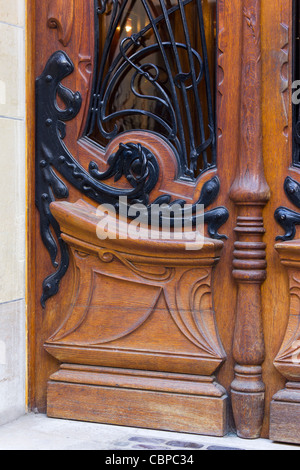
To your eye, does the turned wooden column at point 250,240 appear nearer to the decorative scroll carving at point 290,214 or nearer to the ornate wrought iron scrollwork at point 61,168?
the decorative scroll carving at point 290,214

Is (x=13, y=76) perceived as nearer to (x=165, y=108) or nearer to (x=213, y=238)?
(x=165, y=108)

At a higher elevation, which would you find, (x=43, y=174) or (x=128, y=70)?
(x=128, y=70)

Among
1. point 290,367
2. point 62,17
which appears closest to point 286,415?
point 290,367

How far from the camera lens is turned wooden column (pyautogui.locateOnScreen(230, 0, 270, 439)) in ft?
9.07

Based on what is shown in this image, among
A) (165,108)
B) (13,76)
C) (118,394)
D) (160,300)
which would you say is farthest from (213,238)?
(13,76)

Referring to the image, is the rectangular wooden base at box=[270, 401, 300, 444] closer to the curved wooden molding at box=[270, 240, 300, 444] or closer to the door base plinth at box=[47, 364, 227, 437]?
the curved wooden molding at box=[270, 240, 300, 444]

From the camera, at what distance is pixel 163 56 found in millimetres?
2914

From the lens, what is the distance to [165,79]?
293cm

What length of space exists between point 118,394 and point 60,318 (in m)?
0.41

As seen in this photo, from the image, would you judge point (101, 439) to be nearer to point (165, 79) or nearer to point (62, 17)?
point (165, 79)

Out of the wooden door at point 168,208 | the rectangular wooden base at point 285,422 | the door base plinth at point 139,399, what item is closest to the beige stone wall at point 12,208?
the wooden door at point 168,208

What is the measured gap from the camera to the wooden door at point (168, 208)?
277cm

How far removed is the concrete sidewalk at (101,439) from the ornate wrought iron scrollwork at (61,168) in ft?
1.76

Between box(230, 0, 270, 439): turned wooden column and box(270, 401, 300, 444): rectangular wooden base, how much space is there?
6 centimetres
